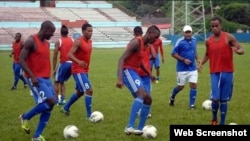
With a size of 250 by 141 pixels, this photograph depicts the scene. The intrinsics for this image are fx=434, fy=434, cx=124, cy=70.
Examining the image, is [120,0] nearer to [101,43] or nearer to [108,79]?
[101,43]

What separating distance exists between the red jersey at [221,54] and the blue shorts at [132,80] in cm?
160

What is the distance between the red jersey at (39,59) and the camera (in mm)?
→ 8150

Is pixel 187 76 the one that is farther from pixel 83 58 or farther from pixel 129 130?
pixel 129 130

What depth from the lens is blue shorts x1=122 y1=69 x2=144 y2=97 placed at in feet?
28.3

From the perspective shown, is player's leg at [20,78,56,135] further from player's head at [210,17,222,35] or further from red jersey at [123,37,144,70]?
player's head at [210,17,222,35]

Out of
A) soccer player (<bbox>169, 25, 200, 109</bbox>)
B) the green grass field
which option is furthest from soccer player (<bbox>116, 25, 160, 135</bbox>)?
soccer player (<bbox>169, 25, 200, 109</bbox>)

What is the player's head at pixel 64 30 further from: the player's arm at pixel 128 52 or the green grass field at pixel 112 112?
the player's arm at pixel 128 52

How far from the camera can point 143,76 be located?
10.2 m

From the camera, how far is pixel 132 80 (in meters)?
8.66

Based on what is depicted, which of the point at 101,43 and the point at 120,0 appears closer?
the point at 101,43

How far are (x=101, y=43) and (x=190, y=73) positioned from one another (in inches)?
1666

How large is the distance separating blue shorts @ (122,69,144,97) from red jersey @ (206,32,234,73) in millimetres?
1596

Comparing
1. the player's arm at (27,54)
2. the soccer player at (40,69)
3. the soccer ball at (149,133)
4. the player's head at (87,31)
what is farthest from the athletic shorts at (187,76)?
the player's arm at (27,54)

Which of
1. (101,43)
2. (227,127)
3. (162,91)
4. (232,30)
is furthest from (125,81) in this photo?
(232,30)
